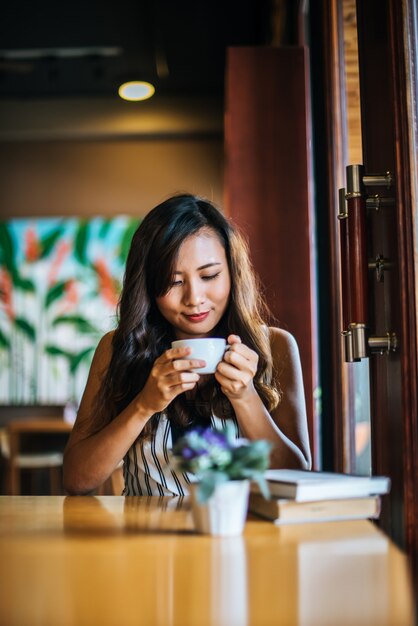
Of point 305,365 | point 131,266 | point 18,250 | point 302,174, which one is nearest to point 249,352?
point 131,266

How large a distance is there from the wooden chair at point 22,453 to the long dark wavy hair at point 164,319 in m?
3.52

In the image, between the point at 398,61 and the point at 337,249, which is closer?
the point at 398,61

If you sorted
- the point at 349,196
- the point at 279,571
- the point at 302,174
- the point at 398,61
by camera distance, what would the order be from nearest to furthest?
the point at 279,571, the point at 398,61, the point at 349,196, the point at 302,174

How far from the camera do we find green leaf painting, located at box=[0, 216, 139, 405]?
6297 mm

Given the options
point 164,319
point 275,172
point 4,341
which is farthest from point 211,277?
point 4,341

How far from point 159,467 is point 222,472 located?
2.34 feet

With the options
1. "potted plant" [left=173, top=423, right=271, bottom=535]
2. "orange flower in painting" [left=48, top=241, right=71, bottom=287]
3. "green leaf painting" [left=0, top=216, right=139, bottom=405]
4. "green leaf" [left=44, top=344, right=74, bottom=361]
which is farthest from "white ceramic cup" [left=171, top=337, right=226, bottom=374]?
"orange flower in painting" [left=48, top=241, right=71, bottom=287]

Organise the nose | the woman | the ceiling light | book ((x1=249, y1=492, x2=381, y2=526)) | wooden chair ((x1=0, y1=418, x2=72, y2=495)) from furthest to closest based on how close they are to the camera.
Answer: the ceiling light → wooden chair ((x1=0, y1=418, x2=72, y2=495)) → the nose → the woman → book ((x1=249, y1=492, x2=381, y2=526))

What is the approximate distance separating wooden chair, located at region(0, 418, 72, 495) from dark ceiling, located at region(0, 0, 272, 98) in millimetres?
2788

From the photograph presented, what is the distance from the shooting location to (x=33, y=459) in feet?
17.7

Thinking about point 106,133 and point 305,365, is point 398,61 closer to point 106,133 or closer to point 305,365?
point 305,365

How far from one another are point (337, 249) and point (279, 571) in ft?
4.17

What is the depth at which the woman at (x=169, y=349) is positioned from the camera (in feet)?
4.88

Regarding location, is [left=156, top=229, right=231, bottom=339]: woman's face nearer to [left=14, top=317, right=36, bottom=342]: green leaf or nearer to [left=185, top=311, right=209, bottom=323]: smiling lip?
[left=185, top=311, right=209, bottom=323]: smiling lip
